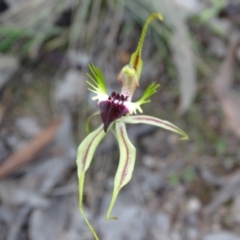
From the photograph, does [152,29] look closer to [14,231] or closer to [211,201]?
[211,201]

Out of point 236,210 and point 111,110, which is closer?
point 111,110

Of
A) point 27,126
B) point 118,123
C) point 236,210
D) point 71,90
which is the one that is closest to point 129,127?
point 71,90

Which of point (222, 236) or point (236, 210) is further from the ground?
point (236, 210)

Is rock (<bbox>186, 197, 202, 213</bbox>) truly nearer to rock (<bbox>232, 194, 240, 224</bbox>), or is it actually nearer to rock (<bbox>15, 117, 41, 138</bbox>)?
rock (<bbox>232, 194, 240, 224</bbox>)

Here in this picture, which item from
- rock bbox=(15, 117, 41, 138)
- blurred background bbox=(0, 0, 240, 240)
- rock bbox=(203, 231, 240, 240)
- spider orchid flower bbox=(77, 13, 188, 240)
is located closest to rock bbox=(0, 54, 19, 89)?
blurred background bbox=(0, 0, 240, 240)

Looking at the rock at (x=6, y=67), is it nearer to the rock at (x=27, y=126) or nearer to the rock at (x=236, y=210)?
the rock at (x=27, y=126)

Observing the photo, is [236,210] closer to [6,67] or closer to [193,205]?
[193,205]

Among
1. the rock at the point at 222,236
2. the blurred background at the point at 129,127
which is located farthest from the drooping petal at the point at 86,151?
the rock at the point at 222,236
